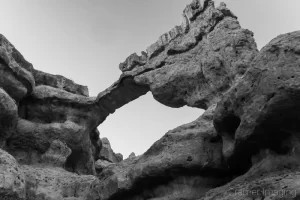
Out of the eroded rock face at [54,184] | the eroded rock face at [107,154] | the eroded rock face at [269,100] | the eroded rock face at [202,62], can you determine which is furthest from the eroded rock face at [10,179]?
the eroded rock face at [107,154]

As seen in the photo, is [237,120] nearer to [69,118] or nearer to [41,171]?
[41,171]

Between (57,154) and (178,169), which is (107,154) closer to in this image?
(57,154)

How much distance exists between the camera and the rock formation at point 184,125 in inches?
380

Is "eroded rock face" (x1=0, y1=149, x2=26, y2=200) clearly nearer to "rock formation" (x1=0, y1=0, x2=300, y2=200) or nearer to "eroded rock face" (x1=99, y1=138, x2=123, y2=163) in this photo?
"rock formation" (x1=0, y1=0, x2=300, y2=200)

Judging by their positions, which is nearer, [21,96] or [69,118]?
[21,96]

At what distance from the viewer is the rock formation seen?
9664mm

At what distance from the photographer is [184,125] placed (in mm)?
14289

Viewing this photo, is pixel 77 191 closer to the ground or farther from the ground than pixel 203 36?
closer to the ground

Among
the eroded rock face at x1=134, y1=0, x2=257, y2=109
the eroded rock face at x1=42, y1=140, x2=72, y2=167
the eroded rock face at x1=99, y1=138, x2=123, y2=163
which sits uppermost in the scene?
the eroded rock face at x1=134, y1=0, x2=257, y2=109

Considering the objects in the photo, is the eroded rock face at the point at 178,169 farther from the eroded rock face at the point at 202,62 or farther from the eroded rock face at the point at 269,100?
the eroded rock face at the point at 202,62

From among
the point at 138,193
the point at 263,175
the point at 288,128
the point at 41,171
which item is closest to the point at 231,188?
the point at 263,175

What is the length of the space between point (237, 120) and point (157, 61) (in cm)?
1055

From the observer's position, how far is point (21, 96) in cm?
2023

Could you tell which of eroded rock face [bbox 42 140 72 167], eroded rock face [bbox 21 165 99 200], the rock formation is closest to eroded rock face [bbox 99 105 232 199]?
the rock formation
